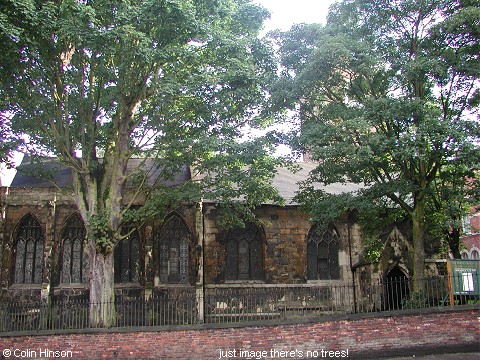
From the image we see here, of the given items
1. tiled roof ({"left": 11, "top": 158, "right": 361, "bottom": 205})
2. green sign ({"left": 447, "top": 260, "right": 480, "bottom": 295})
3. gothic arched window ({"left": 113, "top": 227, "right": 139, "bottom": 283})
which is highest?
tiled roof ({"left": 11, "top": 158, "right": 361, "bottom": 205})

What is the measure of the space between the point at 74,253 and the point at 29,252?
5.85 feet

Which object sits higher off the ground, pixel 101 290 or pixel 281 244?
pixel 281 244

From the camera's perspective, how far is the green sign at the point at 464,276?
1283 cm

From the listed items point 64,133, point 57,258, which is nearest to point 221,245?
point 57,258

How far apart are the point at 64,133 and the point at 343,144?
27.3 feet

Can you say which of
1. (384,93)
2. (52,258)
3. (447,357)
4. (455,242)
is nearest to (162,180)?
(52,258)

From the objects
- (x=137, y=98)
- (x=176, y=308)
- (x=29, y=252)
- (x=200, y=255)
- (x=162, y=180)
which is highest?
(x=137, y=98)

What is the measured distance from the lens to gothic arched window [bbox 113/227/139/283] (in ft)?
61.8

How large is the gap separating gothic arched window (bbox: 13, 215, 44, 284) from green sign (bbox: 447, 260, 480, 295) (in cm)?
1493

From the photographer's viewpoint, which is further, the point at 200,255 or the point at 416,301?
the point at 200,255

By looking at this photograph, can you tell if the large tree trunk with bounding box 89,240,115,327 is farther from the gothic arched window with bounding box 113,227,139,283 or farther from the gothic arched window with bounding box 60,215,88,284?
the gothic arched window with bounding box 60,215,88,284

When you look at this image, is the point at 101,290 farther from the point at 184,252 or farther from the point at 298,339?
the point at 184,252

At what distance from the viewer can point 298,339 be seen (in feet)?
40.2

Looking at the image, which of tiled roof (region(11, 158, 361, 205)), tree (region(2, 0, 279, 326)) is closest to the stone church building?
tiled roof (region(11, 158, 361, 205))
